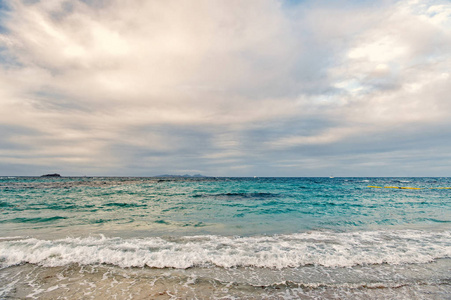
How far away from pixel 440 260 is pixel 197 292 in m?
8.79

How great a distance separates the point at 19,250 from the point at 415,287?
43.4 ft

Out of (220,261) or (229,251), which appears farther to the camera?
(229,251)

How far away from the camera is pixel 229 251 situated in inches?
347

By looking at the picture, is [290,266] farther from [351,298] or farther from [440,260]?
[440,260]

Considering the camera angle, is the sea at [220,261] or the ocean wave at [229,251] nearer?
the sea at [220,261]

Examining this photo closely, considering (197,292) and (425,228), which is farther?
(425,228)

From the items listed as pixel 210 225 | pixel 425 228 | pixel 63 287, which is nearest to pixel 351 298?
pixel 63 287

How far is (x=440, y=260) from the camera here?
8250mm

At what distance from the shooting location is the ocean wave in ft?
25.8

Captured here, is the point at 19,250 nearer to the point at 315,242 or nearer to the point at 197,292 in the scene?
the point at 197,292

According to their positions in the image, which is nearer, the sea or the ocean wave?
the sea

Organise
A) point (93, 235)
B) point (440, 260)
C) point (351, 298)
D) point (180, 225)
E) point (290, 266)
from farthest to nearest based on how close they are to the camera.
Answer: point (180, 225) → point (93, 235) → point (440, 260) → point (290, 266) → point (351, 298)

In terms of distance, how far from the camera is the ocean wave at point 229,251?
7859 mm

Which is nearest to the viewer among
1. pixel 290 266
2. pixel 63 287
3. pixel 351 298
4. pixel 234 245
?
pixel 351 298
